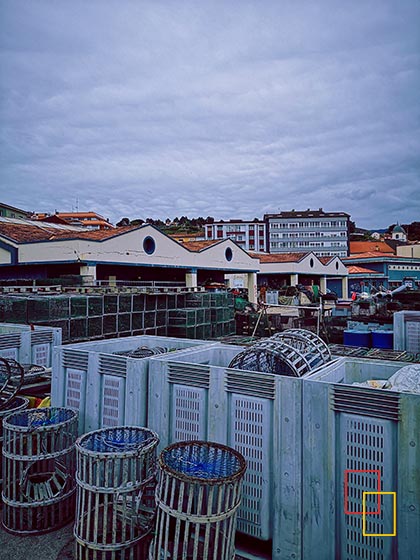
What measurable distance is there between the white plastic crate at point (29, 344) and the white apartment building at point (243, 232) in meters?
84.1

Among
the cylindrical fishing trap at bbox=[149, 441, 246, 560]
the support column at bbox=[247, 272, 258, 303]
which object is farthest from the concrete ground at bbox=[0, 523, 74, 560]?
the support column at bbox=[247, 272, 258, 303]

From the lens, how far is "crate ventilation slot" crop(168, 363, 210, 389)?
394 centimetres

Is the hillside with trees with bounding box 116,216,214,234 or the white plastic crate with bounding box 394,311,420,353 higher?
the hillside with trees with bounding box 116,216,214,234

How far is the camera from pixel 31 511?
13.0ft

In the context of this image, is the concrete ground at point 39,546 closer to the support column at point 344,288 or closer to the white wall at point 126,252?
the white wall at point 126,252

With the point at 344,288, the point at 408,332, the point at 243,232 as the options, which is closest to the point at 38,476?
the point at 408,332

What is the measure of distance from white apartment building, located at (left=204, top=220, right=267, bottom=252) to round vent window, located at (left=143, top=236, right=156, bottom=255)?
211ft

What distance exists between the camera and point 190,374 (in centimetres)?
402

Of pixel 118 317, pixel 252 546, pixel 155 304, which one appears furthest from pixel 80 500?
pixel 155 304

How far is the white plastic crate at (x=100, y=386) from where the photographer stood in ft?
14.3

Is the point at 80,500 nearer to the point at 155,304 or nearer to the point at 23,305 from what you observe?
the point at 23,305

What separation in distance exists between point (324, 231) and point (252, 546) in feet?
275

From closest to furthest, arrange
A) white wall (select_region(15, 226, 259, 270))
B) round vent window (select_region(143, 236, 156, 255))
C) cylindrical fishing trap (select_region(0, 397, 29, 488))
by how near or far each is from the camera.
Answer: cylindrical fishing trap (select_region(0, 397, 29, 488)), white wall (select_region(15, 226, 259, 270)), round vent window (select_region(143, 236, 156, 255))

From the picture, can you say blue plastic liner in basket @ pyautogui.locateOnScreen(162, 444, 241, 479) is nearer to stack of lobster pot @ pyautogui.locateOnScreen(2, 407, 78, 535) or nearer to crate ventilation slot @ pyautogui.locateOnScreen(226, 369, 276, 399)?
crate ventilation slot @ pyautogui.locateOnScreen(226, 369, 276, 399)
